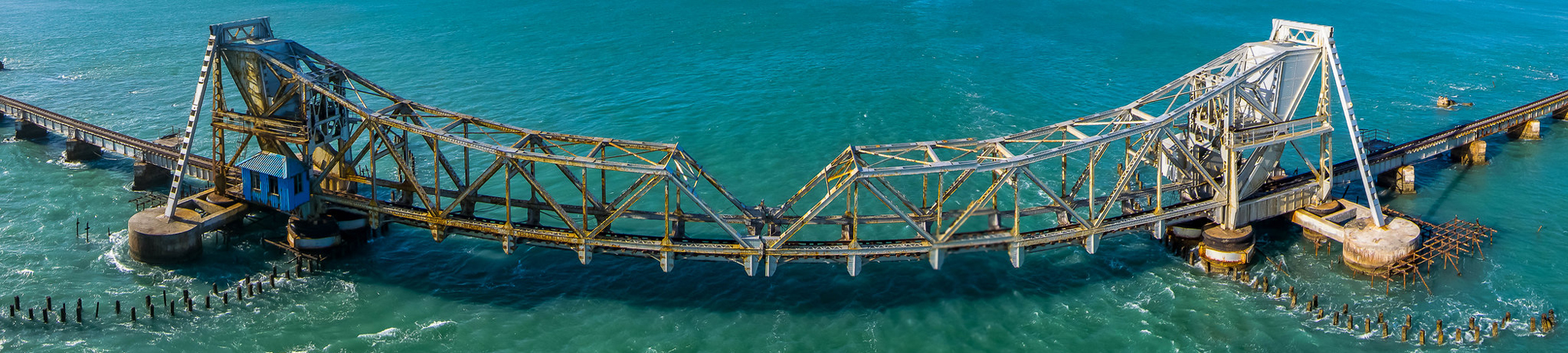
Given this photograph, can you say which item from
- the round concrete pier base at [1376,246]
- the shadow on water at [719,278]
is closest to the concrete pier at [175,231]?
the shadow on water at [719,278]

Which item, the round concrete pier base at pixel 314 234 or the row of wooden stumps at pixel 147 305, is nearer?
the row of wooden stumps at pixel 147 305

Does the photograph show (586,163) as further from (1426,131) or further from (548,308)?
(1426,131)

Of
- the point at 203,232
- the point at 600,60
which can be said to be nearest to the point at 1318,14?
the point at 600,60

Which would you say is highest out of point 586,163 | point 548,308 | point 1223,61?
point 1223,61

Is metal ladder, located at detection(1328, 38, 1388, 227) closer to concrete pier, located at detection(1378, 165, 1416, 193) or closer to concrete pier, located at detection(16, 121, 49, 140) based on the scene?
concrete pier, located at detection(1378, 165, 1416, 193)

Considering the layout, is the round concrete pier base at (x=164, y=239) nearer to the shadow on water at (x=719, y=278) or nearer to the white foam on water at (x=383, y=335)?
the shadow on water at (x=719, y=278)

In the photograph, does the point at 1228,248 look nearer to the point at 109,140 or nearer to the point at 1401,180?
the point at 1401,180

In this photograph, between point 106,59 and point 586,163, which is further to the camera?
point 106,59
